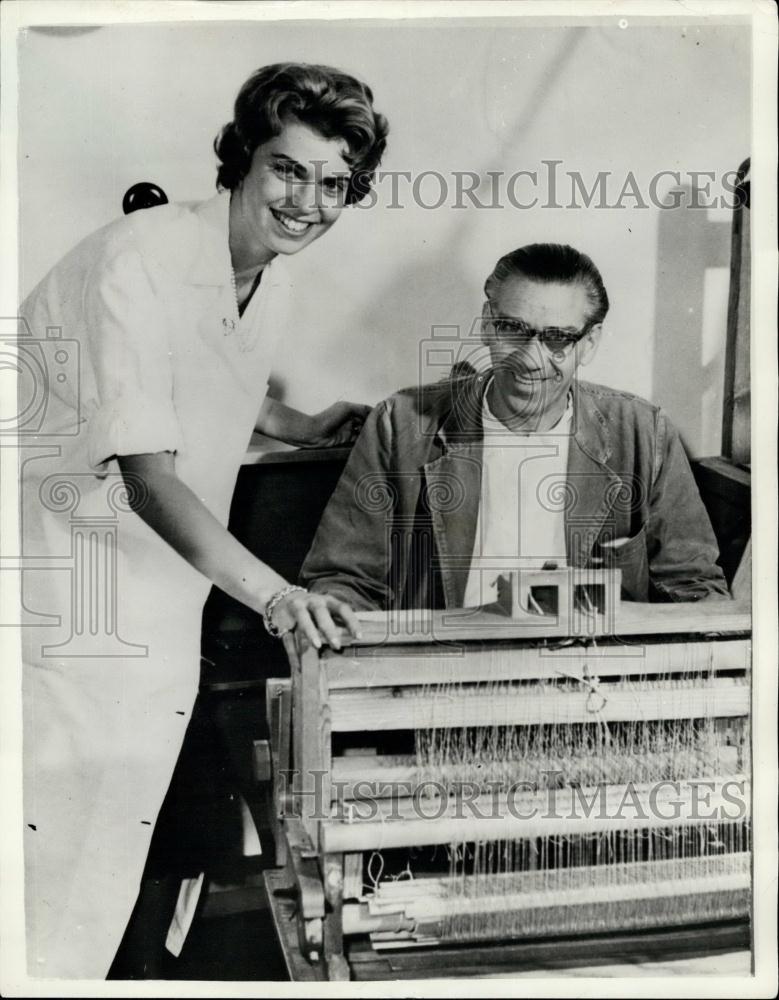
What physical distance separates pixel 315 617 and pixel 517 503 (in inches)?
15.0

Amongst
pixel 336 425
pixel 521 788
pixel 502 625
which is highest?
pixel 336 425

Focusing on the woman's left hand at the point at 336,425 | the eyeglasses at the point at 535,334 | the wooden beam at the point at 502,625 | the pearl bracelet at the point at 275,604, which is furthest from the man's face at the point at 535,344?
the pearl bracelet at the point at 275,604

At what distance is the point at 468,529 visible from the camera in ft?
5.19

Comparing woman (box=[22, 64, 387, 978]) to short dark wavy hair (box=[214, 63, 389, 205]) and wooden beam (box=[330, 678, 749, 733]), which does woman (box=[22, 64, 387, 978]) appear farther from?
wooden beam (box=[330, 678, 749, 733])

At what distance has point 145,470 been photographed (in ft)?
5.15

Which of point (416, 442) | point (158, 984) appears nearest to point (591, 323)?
Result: point (416, 442)

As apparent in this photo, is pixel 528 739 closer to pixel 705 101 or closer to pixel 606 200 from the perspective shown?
pixel 606 200

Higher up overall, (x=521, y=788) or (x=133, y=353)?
(x=133, y=353)

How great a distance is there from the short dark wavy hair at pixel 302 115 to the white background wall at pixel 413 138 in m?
0.02

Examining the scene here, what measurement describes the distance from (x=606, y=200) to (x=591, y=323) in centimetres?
20

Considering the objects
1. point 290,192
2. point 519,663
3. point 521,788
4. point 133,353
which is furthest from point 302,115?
point 521,788

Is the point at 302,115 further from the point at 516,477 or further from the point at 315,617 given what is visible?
the point at 315,617

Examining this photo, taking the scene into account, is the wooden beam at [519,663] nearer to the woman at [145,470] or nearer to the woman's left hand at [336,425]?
the woman at [145,470]

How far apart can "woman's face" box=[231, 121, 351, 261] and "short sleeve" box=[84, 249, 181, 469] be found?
0.18 meters
